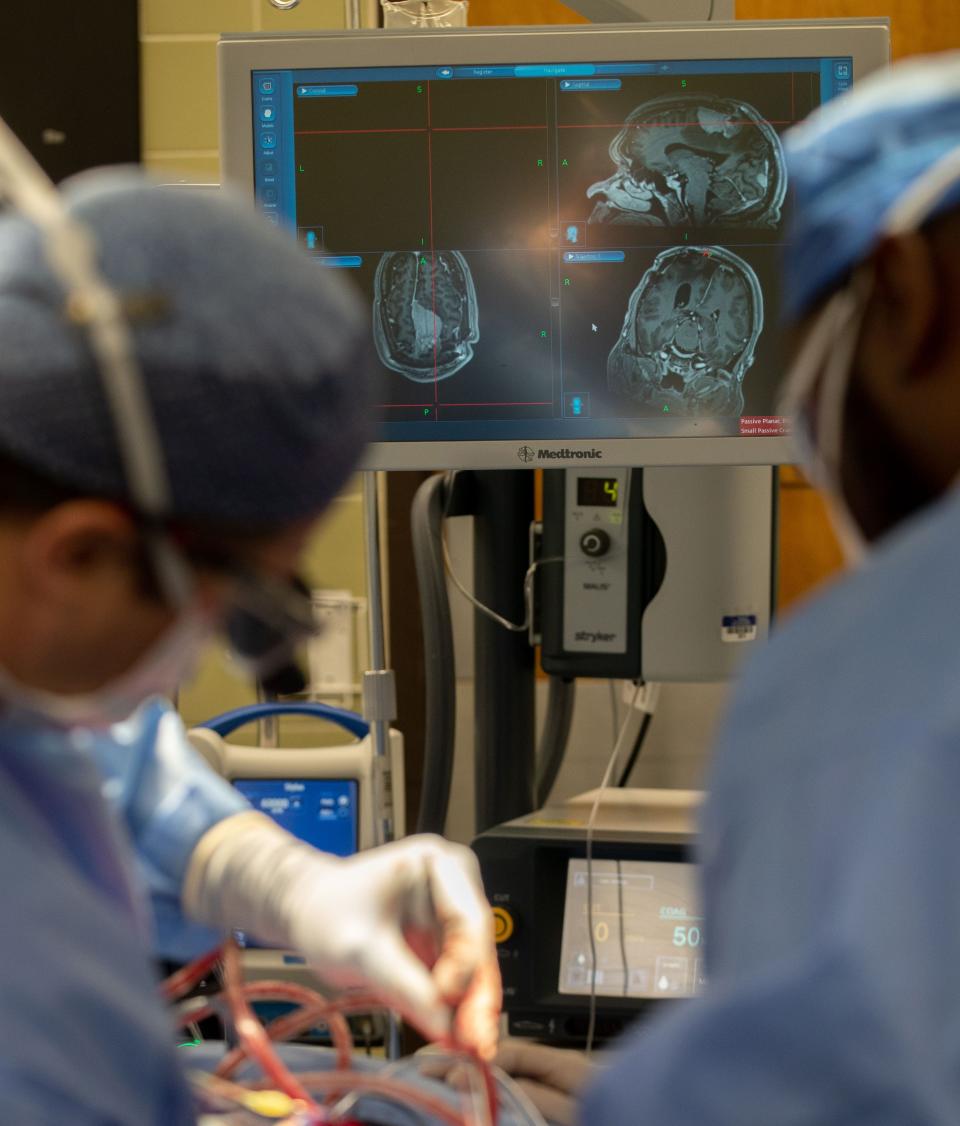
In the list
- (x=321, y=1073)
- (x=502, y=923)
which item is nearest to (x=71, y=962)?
(x=321, y=1073)

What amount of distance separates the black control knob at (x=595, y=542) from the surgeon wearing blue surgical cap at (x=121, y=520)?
1.05m

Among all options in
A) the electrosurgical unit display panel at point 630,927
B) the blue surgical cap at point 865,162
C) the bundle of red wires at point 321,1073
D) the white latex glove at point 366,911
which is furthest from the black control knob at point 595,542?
the blue surgical cap at point 865,162

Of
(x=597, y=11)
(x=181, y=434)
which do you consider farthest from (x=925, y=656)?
(x=597, y=11)

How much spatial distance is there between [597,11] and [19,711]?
55.7 inches

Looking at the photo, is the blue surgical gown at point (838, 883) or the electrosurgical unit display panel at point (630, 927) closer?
the blue surgical gown at point (838, 883)

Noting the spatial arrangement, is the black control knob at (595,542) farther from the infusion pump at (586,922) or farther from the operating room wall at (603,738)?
the operating room wall at (603,738)

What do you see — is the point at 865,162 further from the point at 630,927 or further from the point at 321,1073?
the point at 630,927

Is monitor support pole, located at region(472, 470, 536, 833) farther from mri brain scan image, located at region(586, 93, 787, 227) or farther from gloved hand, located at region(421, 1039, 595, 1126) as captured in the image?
gloved hand, located at region(421, 1039, 595, 1126)

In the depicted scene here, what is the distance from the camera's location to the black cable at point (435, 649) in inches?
76.0

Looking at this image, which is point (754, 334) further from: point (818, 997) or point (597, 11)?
point (818, 997)

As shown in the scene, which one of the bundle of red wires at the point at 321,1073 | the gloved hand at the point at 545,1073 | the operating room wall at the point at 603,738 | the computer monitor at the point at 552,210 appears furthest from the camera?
the operating room wall at the point at 603,738

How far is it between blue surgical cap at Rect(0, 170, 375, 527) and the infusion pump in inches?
42.4

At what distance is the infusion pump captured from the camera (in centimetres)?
174

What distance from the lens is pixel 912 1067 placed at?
545 millimetres
